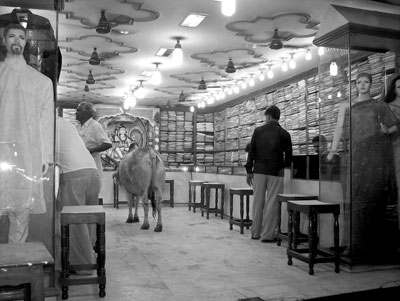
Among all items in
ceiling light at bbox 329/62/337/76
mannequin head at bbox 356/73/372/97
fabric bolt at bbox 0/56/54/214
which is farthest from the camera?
ceiling light at bbox 329/62/337/76

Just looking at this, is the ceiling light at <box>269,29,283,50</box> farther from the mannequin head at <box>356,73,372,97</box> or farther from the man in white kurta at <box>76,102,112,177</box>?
the man in white kurta at <box>76,102,112,177</box>

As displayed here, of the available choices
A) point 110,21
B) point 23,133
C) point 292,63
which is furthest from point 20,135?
point 292,63

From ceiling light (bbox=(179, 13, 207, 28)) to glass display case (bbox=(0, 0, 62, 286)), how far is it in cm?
340

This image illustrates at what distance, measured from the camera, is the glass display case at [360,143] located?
14.3 feet

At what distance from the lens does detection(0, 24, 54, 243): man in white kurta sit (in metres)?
2.96

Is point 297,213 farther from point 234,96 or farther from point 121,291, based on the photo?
point 234,96

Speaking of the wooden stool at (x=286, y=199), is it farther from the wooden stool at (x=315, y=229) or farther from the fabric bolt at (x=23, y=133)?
the fabric bolt at (x=23, y=133)

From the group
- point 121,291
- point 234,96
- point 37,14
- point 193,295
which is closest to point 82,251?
point 121,291

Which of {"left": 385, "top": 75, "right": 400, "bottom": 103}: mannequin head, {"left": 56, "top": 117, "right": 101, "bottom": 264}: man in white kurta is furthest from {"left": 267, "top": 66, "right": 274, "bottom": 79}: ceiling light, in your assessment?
{"left": 56, "top": 117, "right": 101, "bottom": 264}: man in white kurta

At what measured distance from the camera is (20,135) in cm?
298

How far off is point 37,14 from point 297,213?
2.87 m

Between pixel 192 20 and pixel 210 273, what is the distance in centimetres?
388

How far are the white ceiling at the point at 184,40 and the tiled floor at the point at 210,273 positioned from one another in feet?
7.03

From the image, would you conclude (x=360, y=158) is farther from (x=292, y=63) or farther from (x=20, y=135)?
(x=292, y=63)
